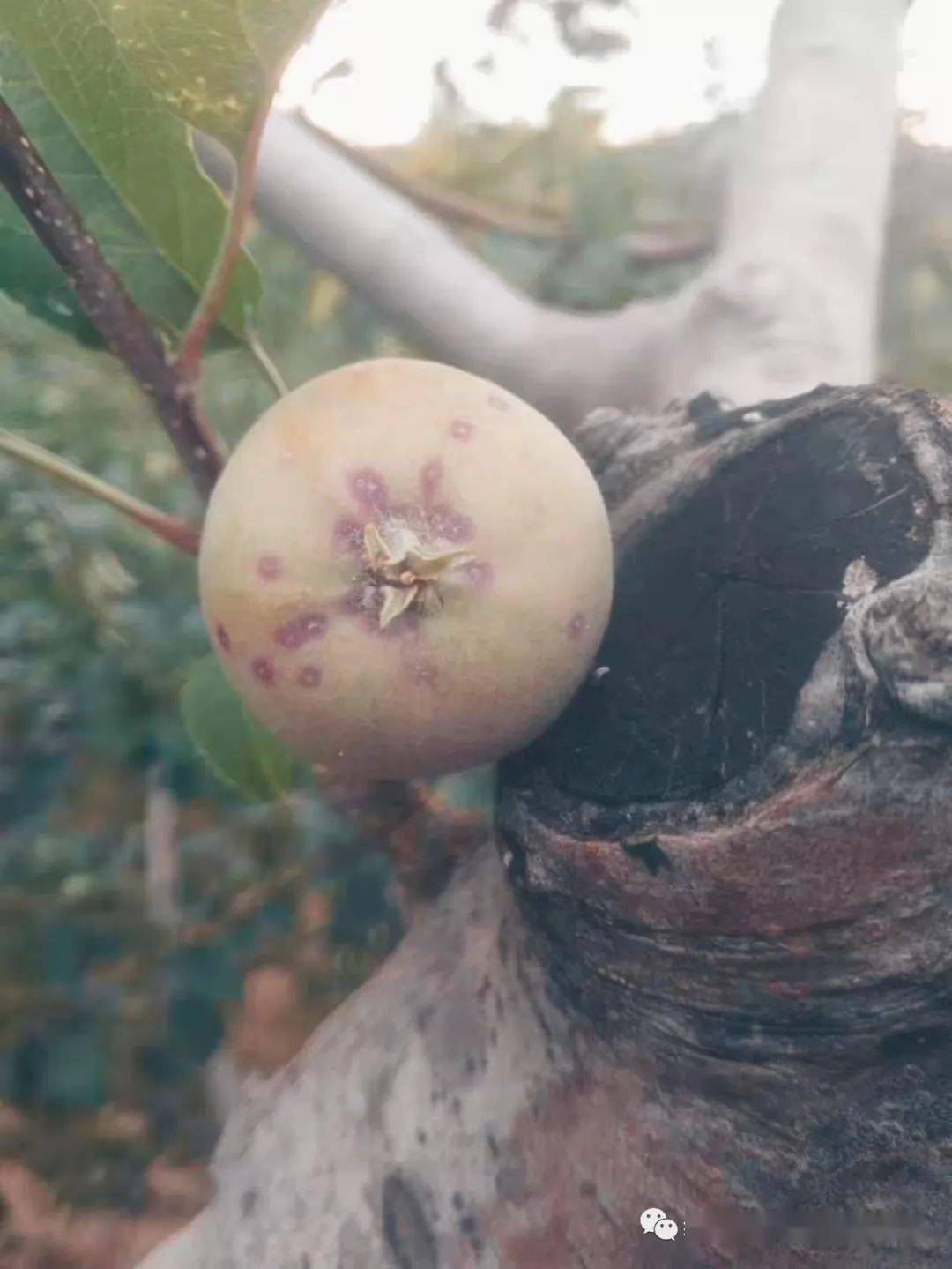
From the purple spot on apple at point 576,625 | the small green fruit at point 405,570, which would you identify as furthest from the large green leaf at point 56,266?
the purple spot on apple at point 576,625

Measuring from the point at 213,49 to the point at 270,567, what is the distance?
0.30 metres

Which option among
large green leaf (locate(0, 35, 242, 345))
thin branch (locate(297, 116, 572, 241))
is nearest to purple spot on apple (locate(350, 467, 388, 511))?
large green leaf (locate(0, 35, 242, 345))

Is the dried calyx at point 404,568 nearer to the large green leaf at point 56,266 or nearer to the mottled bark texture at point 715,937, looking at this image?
the mottled bark texture at point 715,937

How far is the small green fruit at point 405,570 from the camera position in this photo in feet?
2.05

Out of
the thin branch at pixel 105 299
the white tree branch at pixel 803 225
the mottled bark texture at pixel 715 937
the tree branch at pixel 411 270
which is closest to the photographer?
the mottled bark texture at pixel 715 937

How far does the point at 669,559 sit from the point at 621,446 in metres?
0.17

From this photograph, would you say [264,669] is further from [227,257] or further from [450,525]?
[227,257]

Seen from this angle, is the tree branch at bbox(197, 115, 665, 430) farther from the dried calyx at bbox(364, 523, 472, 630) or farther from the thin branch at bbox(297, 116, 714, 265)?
the dried calyx at bbox(364, 523, 472, 630)

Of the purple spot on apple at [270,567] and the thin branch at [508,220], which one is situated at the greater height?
the purple spot on apple at [270,567]

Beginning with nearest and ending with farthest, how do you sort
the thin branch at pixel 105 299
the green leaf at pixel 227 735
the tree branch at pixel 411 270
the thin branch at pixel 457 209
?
1. the thin branch at pixel 105 299
2. the green leaf at pixel 227 735
3. the tree branch at pixel 411 270
4. the thin branch at pixel 457 209

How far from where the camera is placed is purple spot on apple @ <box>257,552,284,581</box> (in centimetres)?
63

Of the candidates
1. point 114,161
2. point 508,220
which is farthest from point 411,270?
point 114,161

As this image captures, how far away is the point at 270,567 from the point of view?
631 mm

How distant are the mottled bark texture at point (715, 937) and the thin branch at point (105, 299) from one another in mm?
313
